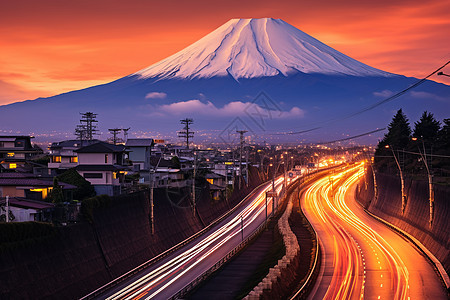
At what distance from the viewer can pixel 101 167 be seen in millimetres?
59188

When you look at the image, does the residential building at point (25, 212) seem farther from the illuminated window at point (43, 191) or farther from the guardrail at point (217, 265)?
the guardrail at point (217, 265)

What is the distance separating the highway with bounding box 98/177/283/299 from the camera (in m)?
36.4

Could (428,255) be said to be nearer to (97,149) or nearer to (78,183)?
(78,183)

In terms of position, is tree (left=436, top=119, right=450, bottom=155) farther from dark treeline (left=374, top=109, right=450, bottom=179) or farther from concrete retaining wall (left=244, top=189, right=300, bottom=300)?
concrete retaining wall (left=244, top=189, right=300, bottom=300)

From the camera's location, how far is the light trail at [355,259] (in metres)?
34.6

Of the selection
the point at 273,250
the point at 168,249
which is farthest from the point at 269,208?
the point at 168,249

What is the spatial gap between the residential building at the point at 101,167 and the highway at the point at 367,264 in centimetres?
2134

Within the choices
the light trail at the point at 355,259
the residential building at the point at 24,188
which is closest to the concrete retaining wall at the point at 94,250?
the residential building at the point at 24,188

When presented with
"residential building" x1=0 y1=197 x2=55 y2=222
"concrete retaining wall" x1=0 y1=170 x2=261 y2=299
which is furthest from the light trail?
"residential building" x1=0 y1=197 x2=55 y2=222

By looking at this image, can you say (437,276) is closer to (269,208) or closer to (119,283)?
(119,283)

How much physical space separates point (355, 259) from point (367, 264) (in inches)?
91.0

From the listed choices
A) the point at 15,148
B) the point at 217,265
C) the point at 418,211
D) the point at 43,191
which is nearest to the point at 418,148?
the point at 418,211

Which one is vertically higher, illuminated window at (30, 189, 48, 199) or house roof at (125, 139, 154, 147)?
house roof at (125, 139, 154, 147)

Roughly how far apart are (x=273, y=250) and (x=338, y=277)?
1509 cm
